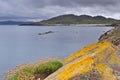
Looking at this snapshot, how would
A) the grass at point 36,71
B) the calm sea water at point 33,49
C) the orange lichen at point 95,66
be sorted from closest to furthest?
the orange lichen at point 95,66, the grass at point 36,71, the calm sea water at point 33,49

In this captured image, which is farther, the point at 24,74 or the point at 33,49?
the point at 33,49

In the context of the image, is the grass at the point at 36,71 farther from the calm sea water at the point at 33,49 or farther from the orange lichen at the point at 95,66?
the calm sea water at the point at 33,49

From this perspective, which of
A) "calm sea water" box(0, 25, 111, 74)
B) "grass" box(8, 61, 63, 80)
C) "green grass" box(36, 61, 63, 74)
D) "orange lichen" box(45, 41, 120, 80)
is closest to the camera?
"orange lichen" box(45, 41, 120, 80)

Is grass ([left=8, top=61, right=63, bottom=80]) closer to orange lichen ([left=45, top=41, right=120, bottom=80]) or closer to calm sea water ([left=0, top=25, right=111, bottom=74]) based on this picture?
orange lichen ([left=45, top=41, right=120, bottom=80])

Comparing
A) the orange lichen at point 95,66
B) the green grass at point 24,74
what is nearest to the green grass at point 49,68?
the green grass at point 24,74

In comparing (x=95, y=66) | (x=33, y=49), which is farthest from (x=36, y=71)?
(x=33, y=49)

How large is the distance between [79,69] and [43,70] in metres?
4.56

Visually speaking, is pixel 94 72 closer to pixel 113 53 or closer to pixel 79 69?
pixel 79 69

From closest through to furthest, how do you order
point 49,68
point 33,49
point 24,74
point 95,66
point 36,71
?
point 95,66 → point 24,74 → point 49,68 → point 36,71 → point 33,49

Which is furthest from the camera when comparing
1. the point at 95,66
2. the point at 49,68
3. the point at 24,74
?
the point at 49,68

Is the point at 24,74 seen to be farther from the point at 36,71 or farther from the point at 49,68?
the point at 49,68

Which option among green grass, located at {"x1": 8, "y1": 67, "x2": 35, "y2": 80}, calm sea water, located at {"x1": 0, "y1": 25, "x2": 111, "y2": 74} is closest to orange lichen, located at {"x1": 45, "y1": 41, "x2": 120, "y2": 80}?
green grass, located at {"x1": 8, "y1": 67, "x2": 35, "y2": 80}

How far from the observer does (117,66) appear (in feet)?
34.0

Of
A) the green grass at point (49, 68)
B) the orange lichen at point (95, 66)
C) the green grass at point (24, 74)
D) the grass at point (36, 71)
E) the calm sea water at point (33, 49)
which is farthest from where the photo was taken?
the calm sea water at point (33, 49)
